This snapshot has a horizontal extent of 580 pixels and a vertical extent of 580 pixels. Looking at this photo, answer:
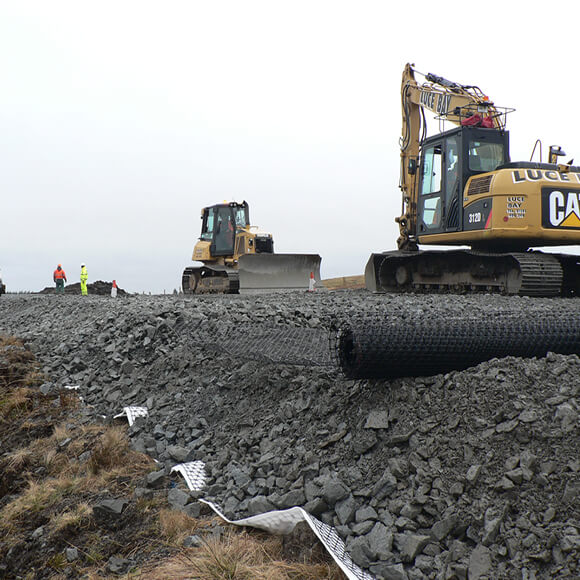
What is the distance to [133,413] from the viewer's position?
17.9ft

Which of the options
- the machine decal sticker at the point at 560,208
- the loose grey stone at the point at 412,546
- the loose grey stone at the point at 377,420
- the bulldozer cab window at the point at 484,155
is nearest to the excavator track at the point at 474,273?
the machine decal sticker at the point at 560,208

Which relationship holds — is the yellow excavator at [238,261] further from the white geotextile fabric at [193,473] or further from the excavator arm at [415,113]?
the white geotextile fabric at [193,473]

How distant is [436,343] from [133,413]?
3043 millimetres

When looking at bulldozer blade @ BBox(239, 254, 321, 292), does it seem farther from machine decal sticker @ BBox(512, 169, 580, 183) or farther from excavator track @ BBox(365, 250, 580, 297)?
machine decal sticker @ BBox(512, 169, 580, 183)

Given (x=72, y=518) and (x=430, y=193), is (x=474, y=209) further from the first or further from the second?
(x=72, y=518)

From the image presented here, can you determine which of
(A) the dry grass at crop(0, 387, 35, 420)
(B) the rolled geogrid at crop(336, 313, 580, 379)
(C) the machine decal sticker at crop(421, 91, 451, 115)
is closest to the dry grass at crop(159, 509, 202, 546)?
(B) the rolled geogrid at crop(336, 313, 580, 379)

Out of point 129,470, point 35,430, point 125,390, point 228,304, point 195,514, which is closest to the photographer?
point 195,514

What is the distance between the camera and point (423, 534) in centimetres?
292

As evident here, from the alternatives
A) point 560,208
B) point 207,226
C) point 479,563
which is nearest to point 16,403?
point 479,563

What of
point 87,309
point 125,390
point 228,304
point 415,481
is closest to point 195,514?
point 415,481

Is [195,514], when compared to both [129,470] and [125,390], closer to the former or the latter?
[129,470]

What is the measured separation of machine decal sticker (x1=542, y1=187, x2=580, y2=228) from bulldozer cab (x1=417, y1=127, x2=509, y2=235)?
1555mm

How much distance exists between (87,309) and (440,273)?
764 cm

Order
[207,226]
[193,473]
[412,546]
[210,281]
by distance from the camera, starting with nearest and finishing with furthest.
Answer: [412,546]
[193,473]
[210,281]
[207,226]
